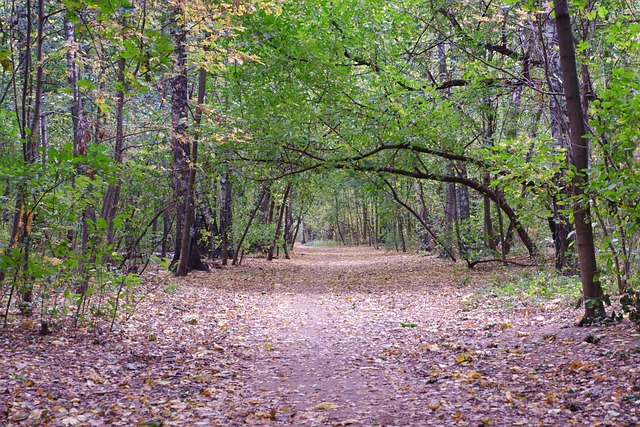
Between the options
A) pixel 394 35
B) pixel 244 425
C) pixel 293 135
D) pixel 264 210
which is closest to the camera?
pixel 244 425

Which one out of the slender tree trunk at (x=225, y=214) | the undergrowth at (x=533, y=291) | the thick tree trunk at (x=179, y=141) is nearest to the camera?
the undergrowth at (x=533, y=291)

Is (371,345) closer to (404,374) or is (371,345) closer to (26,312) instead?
(404,374)

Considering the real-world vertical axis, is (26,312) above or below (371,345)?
above

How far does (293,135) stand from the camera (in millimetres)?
11656

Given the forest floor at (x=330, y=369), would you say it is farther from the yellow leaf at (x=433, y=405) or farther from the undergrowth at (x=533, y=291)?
the undergrowth at (x=533, y=291)

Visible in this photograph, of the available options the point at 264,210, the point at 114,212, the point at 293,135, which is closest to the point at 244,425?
the point at 114,212

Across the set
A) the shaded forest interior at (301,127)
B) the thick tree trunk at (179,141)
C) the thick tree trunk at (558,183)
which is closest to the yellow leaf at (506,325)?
the shaded forest interior at (301,127)

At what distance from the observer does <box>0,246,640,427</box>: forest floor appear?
151 inches

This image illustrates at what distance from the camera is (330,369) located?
5.48 metres

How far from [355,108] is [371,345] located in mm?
6945

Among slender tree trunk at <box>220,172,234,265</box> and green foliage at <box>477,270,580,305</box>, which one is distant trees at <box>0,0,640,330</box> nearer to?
green foliage at <box>477,270,580,305</box>

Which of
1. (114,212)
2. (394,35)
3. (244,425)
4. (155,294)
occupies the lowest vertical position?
(244,425)

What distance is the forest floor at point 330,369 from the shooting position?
3.84 meters

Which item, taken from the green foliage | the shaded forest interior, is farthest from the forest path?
the shaded forest interior
